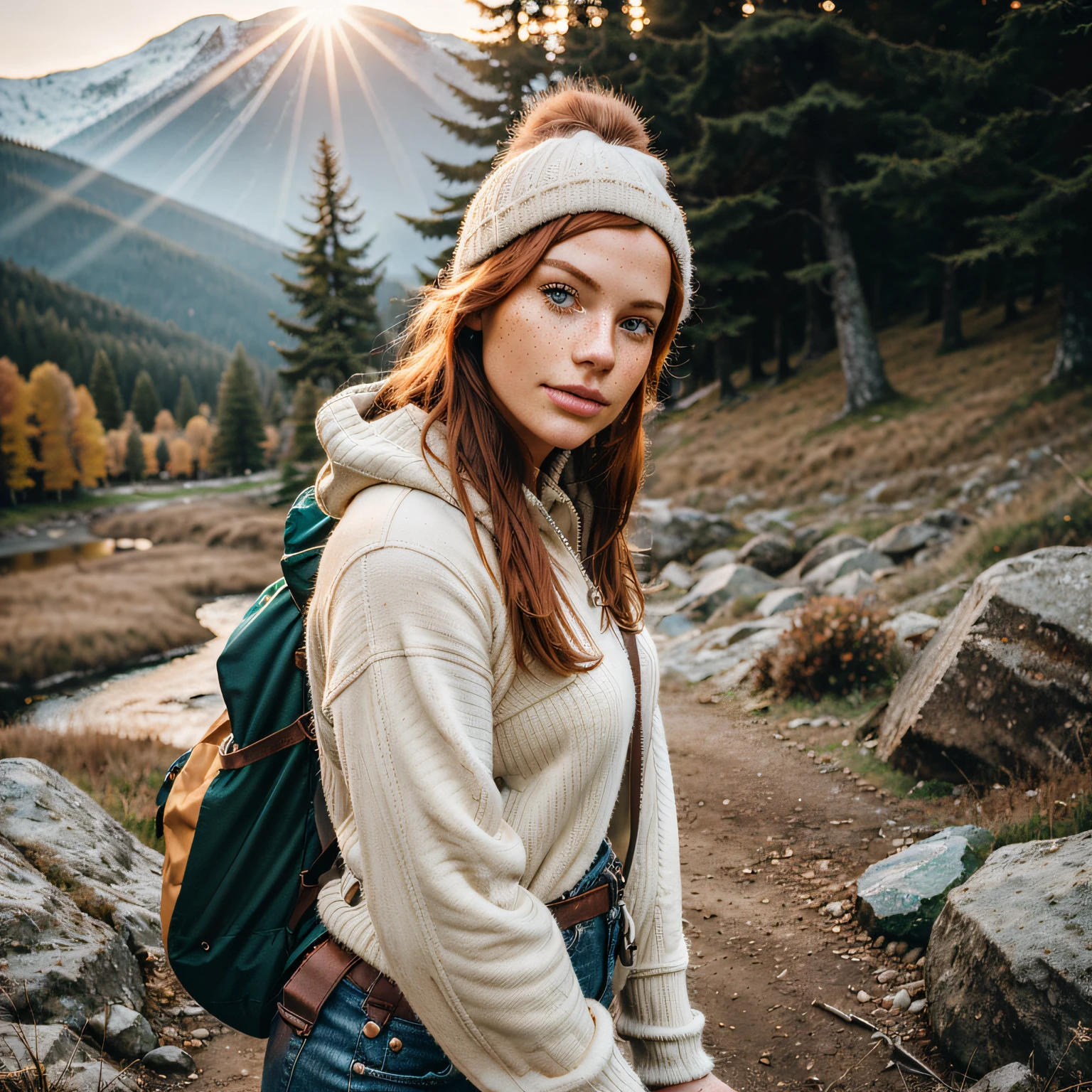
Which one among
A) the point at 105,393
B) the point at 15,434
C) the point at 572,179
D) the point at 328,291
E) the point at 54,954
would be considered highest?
the point at 328,291

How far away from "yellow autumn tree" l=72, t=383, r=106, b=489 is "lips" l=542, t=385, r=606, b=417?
1702cm

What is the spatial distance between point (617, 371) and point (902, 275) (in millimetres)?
30792

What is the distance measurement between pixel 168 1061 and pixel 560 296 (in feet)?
10.0

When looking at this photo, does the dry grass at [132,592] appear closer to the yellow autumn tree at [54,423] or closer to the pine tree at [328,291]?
the yellow autumn tree at [54,423]

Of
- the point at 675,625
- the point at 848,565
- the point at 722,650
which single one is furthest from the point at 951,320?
the point at 722,650

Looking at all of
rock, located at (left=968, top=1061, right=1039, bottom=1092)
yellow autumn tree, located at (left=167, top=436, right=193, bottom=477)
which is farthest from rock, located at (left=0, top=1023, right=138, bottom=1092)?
yellow autumn tree, located at (left=167, top=436, right=193, bottom=477)

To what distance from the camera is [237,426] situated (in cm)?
2470

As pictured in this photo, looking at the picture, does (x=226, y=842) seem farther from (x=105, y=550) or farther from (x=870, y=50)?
(x=870, y=50)

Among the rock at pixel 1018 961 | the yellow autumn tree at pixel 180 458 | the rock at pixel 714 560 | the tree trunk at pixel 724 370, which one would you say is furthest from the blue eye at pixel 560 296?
the tree trunk at pixel 724 370

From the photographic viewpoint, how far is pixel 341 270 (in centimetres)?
2506

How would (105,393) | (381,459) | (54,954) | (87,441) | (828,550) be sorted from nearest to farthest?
(381,459), (54,954), (828,550), (87,441), (105,393)

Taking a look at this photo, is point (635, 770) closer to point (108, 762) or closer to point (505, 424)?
point (505, 424)

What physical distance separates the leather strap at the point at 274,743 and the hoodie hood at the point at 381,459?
408 millimetres

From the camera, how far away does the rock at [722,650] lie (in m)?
7.70
